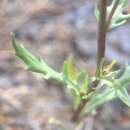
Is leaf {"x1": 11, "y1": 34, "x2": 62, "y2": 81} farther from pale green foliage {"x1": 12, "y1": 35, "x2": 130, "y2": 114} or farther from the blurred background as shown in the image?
the blurred background

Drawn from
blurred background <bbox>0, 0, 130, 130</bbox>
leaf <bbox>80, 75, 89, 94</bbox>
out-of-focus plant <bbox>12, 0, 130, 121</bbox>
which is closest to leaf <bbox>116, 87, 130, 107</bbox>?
out-of-focus plant <bbox>12, 0, 130, 121</bbox>

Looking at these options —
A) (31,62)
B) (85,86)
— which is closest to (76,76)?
(85,86)

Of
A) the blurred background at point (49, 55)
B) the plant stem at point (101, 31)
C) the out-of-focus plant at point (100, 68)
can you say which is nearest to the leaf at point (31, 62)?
the out-of-focus plant at point (100, 68)

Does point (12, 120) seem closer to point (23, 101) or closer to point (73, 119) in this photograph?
point (23, 101)

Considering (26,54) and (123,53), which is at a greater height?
(26,54)

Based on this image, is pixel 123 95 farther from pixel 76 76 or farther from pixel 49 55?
pixel 49 55

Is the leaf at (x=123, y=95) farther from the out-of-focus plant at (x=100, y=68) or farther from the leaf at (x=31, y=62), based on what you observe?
the leaf at (x=31, y=62)

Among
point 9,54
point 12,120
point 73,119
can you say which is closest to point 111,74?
point 73,119

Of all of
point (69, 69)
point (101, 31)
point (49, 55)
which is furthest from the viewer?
point (49, 55)
